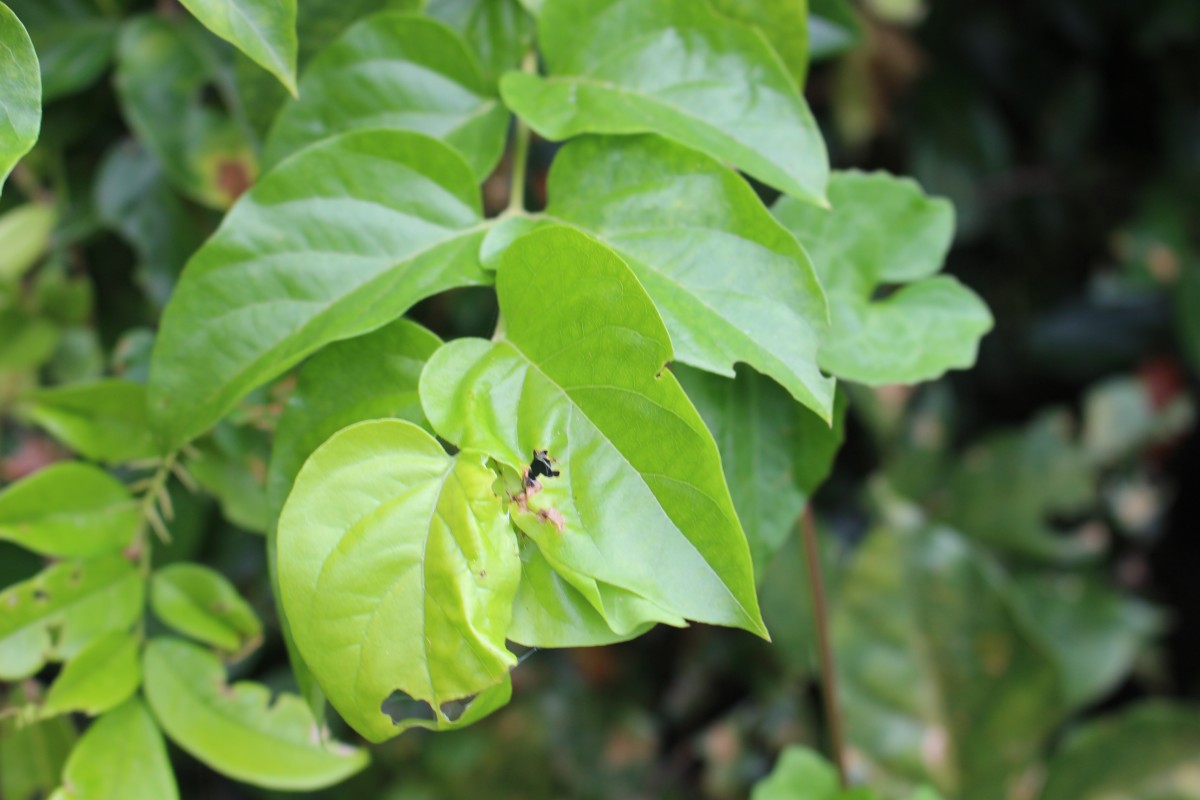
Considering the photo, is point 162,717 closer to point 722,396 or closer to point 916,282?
point 722,396

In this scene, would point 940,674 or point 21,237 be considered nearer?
point 21,237

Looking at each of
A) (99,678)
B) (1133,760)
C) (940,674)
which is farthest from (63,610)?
(1133,760)

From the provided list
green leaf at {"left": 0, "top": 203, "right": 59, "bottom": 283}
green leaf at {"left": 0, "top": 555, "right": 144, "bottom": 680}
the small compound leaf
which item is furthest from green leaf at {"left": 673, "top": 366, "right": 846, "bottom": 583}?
green leaf at {"left": 0, "top": 203, "right": 59, "bottom": 283}

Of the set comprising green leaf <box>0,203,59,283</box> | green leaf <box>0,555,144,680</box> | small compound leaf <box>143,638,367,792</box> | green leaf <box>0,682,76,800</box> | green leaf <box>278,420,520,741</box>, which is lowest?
green leaf <box>0,682,76,800</box>

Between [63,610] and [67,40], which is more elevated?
[67,40]

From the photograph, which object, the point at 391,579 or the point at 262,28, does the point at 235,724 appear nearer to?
the point at 391,579

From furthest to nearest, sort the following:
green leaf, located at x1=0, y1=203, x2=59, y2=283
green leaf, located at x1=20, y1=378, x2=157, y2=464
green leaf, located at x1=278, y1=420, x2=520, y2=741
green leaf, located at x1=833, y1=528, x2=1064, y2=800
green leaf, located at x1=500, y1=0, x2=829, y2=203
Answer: green leaf, located at x1=833, y1=528, x2=1064, y2=800 → green leaf, located at x1=0, y1=203, x2=59, y2=283 → green leaf, located at x1=20, y1=378, x2=157, y2=464 → green leaf, located at x1=500, y1=0, x2=829, y2=203 → green leaf, located at x1=278, y1=420, x2=520, y2=741

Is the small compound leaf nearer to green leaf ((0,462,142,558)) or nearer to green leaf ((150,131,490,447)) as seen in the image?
green leaf ((0,462,142,558))
